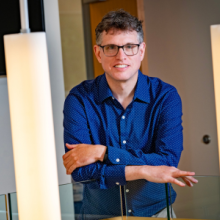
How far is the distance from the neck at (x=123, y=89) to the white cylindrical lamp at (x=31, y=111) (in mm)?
1105

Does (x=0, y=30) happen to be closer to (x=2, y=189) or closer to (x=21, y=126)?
(x=2, y=189)

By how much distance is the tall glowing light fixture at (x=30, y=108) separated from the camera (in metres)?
0.42

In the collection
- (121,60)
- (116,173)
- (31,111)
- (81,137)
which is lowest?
(116,173)

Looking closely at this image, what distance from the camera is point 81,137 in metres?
1.46

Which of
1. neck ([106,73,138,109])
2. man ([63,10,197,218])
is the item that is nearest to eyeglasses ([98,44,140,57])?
man ([63,10,197,218])

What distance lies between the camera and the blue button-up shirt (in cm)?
136

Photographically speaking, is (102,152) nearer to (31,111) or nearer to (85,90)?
A: (85,90)

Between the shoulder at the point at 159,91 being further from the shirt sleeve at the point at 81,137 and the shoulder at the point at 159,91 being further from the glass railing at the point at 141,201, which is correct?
the glass railing at the point at 141,201

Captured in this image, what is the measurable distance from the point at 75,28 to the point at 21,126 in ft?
9.06

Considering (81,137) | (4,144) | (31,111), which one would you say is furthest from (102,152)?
(31,111)

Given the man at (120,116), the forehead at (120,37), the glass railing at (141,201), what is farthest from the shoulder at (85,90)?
the glass railing at (141,201)

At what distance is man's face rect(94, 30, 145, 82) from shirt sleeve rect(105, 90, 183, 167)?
0.20 metres

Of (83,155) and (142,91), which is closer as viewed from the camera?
(83,155)

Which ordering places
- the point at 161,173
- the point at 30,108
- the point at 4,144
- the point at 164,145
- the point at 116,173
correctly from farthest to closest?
the point at 4,144 → the point at 164,145 → the point at 116,173 → the point at 161,173 → the point at 30,108
